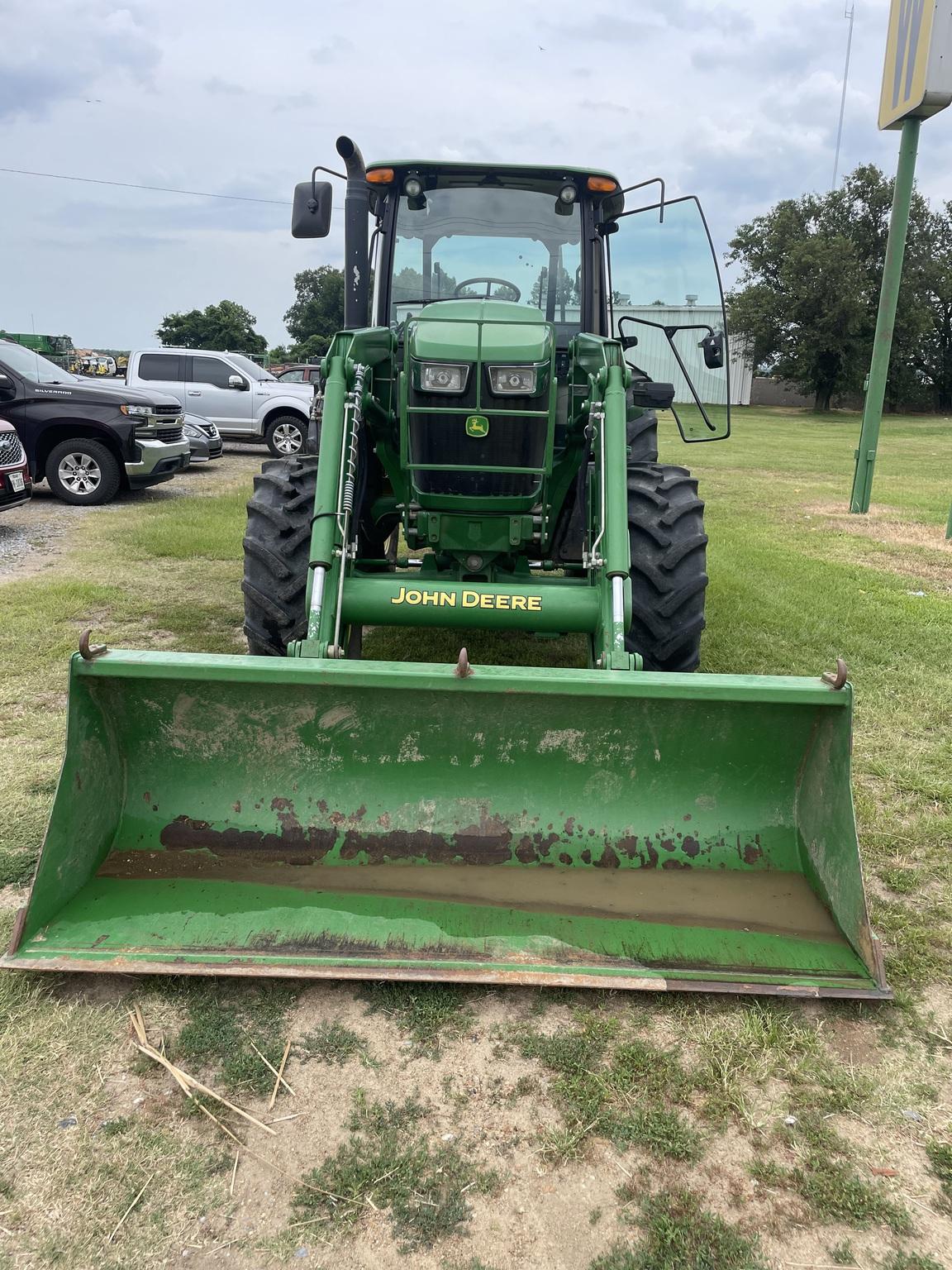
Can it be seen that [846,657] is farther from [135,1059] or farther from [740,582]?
[135,1059]

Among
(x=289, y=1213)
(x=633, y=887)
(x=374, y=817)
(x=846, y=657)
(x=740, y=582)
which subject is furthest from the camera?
(x=740, y=582)

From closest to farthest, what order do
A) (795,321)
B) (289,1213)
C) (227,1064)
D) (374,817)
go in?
(289,1213) → (227,1064) → (374,817) → (795,321)

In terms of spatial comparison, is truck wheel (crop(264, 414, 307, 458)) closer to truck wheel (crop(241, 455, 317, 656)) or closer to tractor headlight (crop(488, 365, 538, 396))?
truck wheel (crop(241, 455, 317, 656))

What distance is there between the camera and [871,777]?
13.7 feet

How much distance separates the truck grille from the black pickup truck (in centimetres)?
219

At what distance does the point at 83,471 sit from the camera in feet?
37.9

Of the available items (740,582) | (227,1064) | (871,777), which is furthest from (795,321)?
(227,1064)

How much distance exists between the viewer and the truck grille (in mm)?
8705

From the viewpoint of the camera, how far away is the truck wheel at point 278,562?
4312mm

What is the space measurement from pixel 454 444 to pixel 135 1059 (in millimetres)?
2644

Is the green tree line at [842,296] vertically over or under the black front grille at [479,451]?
over

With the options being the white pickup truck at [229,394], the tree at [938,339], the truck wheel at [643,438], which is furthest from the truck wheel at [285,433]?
the tree at [938,339]

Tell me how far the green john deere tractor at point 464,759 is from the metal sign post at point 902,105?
7411mm

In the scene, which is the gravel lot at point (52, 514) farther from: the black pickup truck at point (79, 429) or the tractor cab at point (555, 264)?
the tractor cab at point (555, 264)
